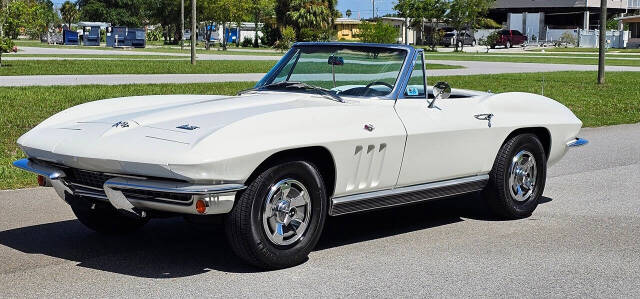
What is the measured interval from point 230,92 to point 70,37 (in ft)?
180

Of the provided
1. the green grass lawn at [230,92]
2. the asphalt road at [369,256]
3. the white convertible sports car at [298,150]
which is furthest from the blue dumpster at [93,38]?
the white convertible sports car at [298,150]

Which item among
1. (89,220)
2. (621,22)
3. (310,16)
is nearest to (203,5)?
(310,16)

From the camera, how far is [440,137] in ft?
21.2

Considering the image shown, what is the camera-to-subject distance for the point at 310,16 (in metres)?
64.1

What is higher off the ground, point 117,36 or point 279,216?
point 117,36

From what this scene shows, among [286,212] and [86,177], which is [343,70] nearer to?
[286,212]

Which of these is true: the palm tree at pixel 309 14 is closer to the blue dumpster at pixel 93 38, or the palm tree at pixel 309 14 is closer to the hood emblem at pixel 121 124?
the blue dumpster at pixel 93 38

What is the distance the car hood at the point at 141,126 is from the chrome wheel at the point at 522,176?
174 cm

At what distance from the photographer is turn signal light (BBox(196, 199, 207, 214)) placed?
505 cm

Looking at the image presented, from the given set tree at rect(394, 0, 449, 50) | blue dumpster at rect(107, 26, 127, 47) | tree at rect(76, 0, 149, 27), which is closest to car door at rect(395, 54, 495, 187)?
blue dumpster at rect(107, 26, 127, 47)

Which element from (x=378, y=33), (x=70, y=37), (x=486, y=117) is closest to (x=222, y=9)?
(x=70, y=37)

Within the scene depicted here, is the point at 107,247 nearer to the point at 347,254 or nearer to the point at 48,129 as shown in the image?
the point at 48,129

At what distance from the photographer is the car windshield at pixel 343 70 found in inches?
260

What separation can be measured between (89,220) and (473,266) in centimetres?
258
